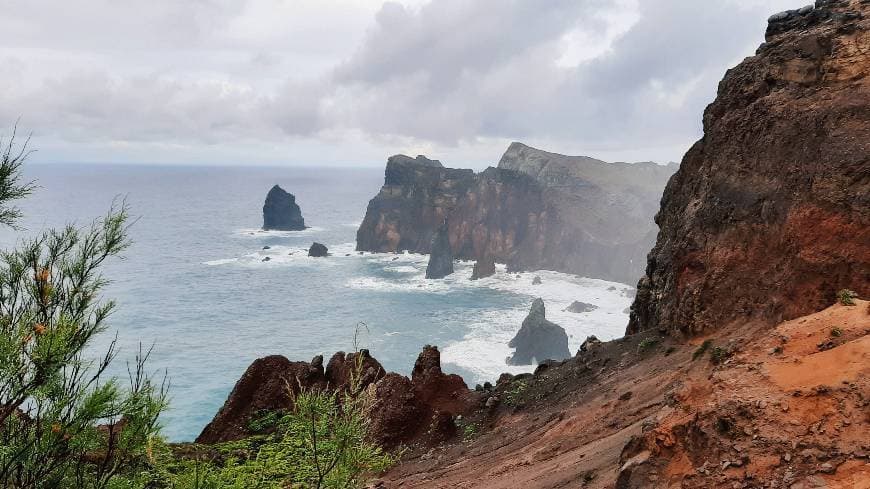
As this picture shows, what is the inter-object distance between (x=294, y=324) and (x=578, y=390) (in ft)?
204

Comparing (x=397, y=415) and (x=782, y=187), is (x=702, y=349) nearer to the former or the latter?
(x=782, y=187)

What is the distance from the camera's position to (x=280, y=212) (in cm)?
16575

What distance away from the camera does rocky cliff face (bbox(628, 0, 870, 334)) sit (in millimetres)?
17609

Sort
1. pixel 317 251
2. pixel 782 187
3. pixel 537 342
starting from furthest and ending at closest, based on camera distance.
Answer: pixel 317 251 → pixel 537 342 → pixel 782 187

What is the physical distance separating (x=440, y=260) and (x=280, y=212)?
70.8 m

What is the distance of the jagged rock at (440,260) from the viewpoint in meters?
114

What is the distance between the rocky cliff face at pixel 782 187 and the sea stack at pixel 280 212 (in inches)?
5926

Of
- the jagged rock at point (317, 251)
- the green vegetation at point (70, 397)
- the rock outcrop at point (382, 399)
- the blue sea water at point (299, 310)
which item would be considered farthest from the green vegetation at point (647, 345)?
the jagged rock at point (317, 251)

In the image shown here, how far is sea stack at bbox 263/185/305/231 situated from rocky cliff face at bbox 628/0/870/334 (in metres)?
151

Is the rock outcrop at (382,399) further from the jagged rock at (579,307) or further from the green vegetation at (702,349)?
the jagged rock at (579,307)

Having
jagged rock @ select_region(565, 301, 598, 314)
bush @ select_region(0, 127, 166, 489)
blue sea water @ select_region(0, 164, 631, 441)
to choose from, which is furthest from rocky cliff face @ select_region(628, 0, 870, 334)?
jagged rock @ select_region(565, 301, 598, 314)

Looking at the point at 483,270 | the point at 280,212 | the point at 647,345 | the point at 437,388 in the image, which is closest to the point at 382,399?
the point at 437,388

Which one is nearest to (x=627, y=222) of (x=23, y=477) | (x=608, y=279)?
(x=608, y=279)

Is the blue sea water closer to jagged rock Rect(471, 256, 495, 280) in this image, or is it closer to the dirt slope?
jagged rock Rect(471, 256, 495, 280)
